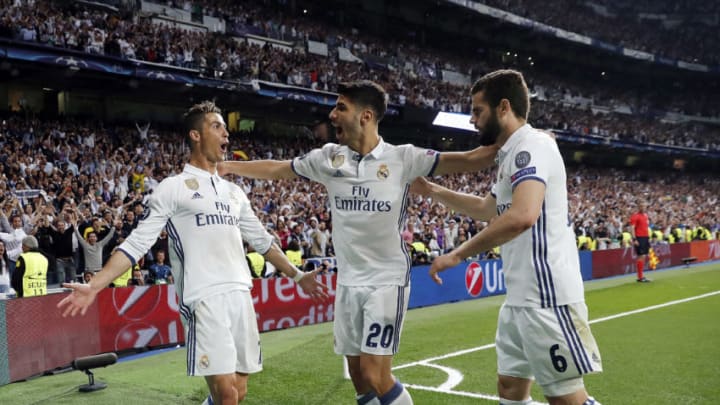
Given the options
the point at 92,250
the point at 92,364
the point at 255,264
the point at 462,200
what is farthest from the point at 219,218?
the point at 92,250

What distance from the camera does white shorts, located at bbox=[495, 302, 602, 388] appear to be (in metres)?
3.46

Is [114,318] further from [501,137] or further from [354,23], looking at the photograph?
[354,23]

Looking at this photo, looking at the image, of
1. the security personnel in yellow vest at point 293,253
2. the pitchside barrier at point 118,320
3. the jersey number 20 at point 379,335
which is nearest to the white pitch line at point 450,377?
the pitchside barrier at point 118,320

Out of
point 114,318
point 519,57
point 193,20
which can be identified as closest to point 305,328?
point 114,318

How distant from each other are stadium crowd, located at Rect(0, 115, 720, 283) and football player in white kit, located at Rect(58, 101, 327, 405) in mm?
7442

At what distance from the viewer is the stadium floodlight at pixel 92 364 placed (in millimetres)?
7004

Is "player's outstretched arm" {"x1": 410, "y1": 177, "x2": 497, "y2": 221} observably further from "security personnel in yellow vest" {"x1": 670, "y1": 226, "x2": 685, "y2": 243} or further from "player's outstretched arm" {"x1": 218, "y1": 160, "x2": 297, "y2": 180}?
"security personnel in yellow vest" {"x1": 670, "y1": 226, "x2": 685, "y2": 243}

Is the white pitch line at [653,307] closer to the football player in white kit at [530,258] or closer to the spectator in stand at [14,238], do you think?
the football player in white kit at [530,258]

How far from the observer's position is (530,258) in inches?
143

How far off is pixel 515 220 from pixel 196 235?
2.25 m

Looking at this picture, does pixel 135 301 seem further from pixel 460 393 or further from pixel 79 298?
pixel 79 298

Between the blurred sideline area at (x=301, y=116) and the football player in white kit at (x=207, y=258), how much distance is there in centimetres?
479

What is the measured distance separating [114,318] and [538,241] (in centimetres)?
793

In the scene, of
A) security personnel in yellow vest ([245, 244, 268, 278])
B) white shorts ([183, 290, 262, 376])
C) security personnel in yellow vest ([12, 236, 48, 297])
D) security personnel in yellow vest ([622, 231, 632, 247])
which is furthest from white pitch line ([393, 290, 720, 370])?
security personnel in yellow vest ([622, 231, 632, 247])
